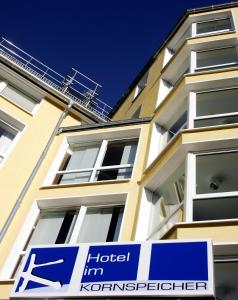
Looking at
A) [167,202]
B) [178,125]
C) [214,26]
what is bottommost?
[167,202]

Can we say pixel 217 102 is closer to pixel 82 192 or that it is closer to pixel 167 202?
pixel 167 202

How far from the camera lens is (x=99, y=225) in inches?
426

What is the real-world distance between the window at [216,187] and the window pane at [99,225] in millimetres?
2559

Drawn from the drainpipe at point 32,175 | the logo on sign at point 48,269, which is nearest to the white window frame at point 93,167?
the drainpipe at point 32,175

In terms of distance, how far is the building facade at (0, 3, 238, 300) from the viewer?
29.8ft

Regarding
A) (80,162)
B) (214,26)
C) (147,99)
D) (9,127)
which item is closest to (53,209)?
(80,162)

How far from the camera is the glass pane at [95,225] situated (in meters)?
10.5

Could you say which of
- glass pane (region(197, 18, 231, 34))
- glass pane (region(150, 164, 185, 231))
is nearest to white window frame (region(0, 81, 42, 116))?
glass pane (region(150, 164, 185, 231))

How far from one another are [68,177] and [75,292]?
23.8 ft

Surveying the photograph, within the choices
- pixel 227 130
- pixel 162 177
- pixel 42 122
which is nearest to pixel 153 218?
pixel 162 177

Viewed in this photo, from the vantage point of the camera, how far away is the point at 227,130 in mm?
10070

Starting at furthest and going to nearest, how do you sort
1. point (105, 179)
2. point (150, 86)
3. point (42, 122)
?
point (150, 86) < point (42, 122) < point (105, 179)

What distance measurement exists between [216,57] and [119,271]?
1084 cm

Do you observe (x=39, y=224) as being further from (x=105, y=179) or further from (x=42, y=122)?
(x=42, y=122)
